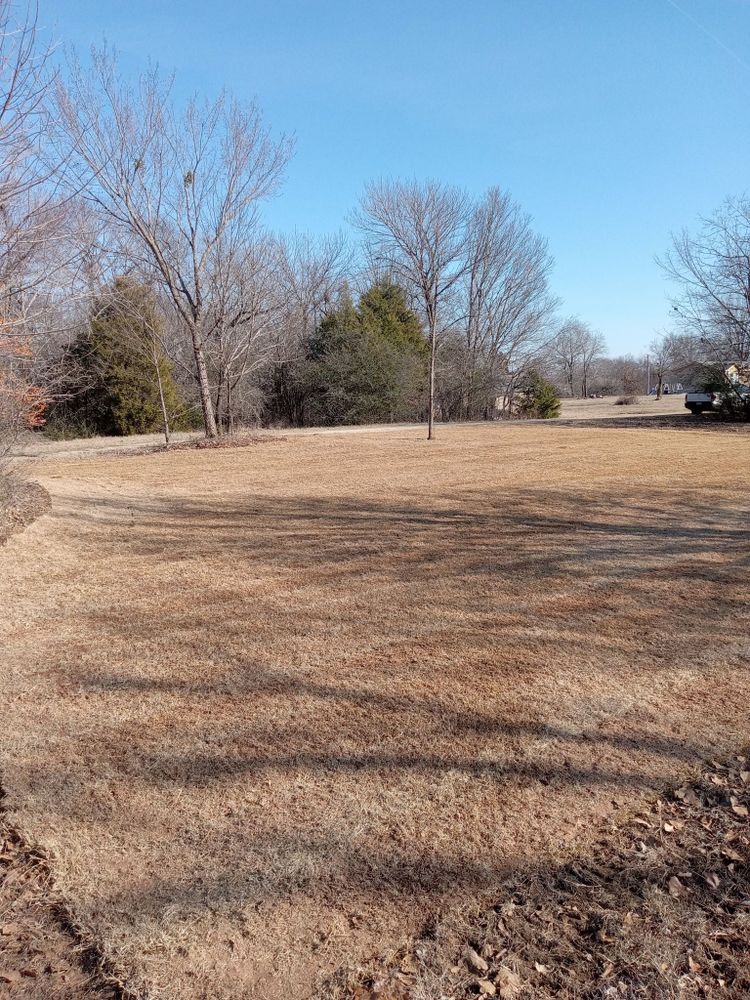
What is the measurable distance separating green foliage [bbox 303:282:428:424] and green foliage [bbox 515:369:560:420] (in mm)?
7210

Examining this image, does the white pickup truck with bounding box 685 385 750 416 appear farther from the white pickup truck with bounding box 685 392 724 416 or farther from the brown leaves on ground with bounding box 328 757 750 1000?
the brown leaves on ground with bounding box 328 757 750 1000

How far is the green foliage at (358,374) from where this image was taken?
26.6 metres

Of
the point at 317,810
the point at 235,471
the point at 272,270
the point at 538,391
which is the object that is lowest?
the point at 317,810

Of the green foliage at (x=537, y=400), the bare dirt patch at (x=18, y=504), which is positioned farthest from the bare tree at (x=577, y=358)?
the bare dirt patch at (x=18, y=504)

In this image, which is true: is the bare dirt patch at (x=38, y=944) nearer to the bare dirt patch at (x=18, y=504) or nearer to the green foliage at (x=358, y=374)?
the bare dirt patch at (x=18, y=504)

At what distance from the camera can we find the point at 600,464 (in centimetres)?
1216

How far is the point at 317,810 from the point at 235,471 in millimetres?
9622

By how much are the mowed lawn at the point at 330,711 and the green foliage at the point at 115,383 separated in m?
14.3

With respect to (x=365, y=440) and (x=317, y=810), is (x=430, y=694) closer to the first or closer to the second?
(x=317, y=810)

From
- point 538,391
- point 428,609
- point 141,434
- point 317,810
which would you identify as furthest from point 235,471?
point 538,391

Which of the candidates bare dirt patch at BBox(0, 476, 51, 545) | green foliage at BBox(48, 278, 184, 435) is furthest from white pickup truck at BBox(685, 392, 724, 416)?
bare dirt patch at BBox(0, 476, 51, 545)

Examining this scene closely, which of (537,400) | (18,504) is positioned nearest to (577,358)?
(537,400)

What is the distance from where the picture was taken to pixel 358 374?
2659 centimetres

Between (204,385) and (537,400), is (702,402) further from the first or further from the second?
(204,385)
